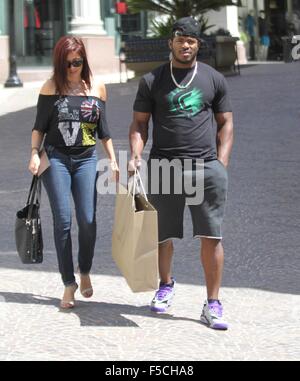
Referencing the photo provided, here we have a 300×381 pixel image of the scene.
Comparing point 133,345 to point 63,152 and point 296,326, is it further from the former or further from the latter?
point 63,152

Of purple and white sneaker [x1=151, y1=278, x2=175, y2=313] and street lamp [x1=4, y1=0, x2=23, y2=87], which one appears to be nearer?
purple and white sneaker [x1=151, y1=278, x2=175, y2=313]

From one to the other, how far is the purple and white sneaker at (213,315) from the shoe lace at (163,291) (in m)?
0.35

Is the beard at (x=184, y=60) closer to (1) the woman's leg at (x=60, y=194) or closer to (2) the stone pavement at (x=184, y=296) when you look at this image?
(1) the woman's leg at (x=60, y=194)

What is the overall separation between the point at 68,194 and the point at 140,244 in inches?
32.8

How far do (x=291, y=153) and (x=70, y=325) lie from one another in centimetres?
751

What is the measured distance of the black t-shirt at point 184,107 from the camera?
6.25 meters

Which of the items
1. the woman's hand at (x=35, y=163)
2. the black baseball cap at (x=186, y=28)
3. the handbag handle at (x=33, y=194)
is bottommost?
the handbag handle at (x=33, y=194)

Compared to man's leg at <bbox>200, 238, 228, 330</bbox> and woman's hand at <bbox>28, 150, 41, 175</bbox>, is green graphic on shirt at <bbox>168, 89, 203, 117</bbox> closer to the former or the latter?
man's leg at <bbox>200, 238, 228, 330</bbox>

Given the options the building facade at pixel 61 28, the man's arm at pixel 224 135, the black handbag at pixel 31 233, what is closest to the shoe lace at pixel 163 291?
the black handbag at pixel 31 233

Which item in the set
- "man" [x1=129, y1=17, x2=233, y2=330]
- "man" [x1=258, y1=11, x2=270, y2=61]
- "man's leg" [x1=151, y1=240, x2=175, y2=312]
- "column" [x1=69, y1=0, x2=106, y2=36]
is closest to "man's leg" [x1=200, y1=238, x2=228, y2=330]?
"man" [x1=129, y1=17, x2=233, y2=330]

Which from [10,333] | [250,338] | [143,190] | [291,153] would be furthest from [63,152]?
[291,153]

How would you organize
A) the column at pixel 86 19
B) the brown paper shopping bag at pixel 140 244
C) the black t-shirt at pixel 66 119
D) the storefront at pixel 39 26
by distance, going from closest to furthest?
the brown paper shopping bag at pixel 140 244
the black t-shirt at pixel 66 119
the storefront at pixel 39 26
the column at pixel 86 19

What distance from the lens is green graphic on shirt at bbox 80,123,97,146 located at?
6.75 metres

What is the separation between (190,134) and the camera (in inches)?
247
